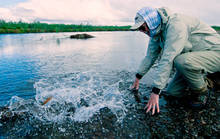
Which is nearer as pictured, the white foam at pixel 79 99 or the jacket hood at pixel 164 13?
the jacket hood at pixel 164 13

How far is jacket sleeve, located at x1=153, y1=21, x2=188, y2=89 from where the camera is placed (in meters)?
2.23

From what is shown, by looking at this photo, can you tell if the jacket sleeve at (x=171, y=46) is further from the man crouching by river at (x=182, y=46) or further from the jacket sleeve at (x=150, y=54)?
the jacket sleeve at (x=150, y=54)

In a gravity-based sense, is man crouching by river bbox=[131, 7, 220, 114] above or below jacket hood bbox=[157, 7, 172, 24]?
below

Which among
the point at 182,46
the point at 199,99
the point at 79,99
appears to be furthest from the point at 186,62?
the point at 79,99

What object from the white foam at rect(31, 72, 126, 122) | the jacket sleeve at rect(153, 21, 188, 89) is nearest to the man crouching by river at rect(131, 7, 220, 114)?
the jacket sleeve at rect(153, 21, 188, 89)

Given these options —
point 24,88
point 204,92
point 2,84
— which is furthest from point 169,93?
point 2,84

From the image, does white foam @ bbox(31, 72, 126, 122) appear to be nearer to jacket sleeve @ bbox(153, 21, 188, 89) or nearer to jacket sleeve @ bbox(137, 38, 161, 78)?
jacket sleeve @ bbox(137, 38, 161, 78)

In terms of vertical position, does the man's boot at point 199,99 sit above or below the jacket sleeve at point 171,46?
below

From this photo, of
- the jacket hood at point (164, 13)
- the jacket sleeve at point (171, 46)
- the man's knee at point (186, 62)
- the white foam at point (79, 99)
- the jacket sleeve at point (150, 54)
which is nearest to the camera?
the jacket sleeve at point (171, 46)

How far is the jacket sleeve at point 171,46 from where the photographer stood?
223 cm

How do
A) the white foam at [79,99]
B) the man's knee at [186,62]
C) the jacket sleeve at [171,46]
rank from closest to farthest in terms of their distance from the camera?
1. the jacket sleeve at [171,46]
2. the man's knee at [186,62]
3. the white foam at [79,99]

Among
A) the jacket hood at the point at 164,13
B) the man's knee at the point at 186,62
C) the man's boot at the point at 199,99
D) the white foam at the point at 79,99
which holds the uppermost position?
the jacket hood at the point at 164,13

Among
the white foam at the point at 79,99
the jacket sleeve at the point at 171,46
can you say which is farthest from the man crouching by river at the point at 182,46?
the white foam at the point at 79,99

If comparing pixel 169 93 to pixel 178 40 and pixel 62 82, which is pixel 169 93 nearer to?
pixel 178 40
